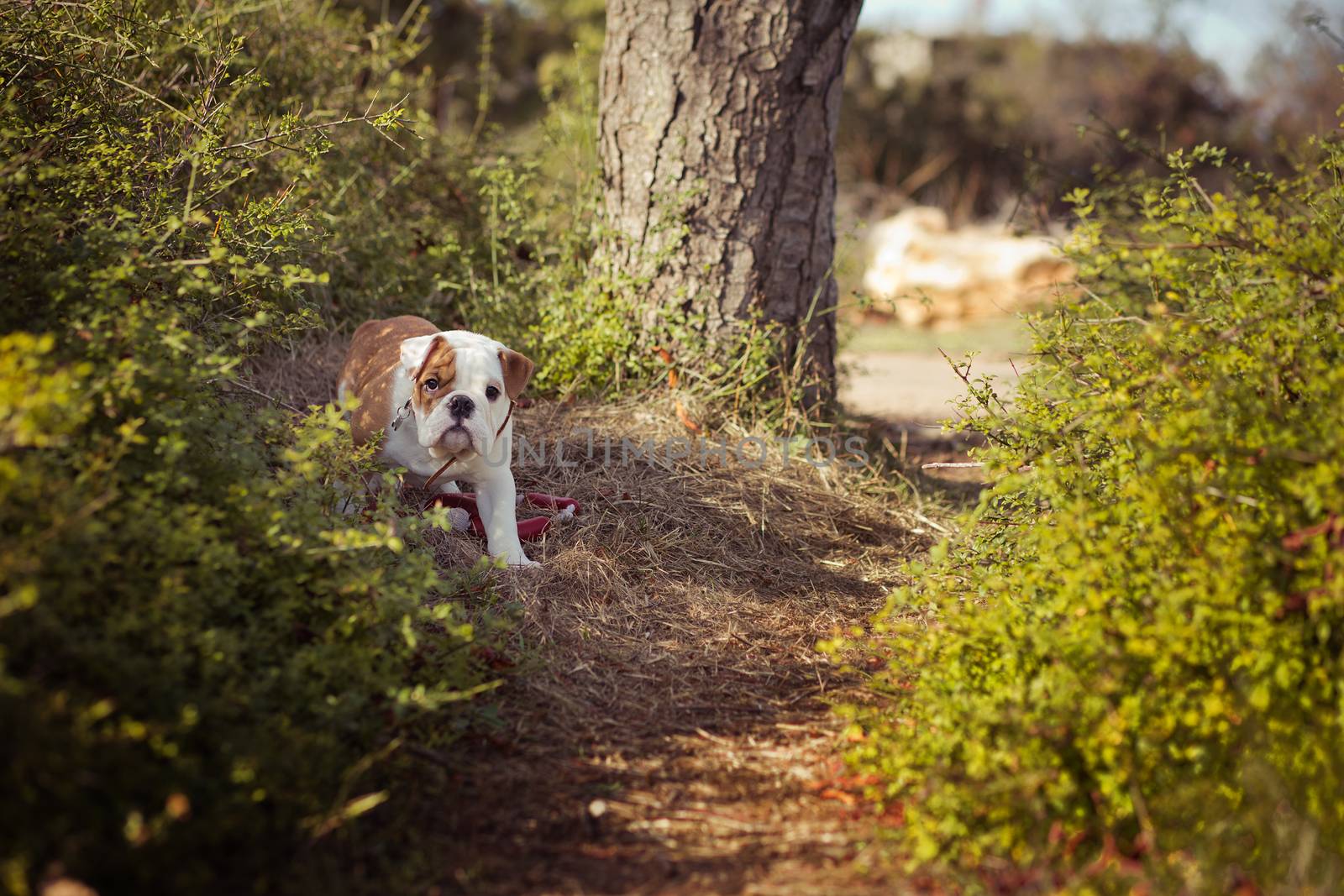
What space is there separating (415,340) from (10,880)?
99.5 inches

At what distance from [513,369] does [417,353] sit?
377 mm

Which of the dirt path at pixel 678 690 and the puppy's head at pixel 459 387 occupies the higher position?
the puppy's head at pixel 459 387

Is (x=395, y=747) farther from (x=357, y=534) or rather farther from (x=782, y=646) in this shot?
(x=782, y=646)

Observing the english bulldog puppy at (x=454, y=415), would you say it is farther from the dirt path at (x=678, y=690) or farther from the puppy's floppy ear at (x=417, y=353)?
the dirt path at (x=678, y=690)

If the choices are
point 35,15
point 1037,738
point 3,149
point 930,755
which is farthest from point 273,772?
point 35,15

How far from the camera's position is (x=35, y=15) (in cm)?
359

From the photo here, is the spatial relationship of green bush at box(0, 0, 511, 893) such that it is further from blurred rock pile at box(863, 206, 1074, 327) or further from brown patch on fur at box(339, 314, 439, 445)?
blurred rock pile at box(863, 206, 1074, 327)

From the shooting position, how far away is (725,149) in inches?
203

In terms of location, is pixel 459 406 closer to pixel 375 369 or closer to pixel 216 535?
pixel 375 369

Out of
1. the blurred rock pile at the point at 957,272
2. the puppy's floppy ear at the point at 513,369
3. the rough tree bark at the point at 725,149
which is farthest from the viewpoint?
the blurred rock pile at the point at 957,272

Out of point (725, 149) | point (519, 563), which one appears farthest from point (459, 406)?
point (725, 149)

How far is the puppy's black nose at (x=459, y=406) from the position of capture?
12.3ft

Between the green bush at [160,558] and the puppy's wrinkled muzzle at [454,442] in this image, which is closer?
the green bush at [160,558]

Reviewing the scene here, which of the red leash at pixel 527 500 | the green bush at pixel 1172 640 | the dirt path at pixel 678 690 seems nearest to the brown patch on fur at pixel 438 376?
the red leash at pixel 527 500
